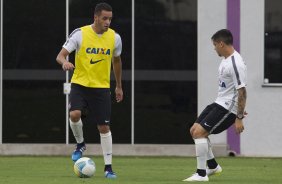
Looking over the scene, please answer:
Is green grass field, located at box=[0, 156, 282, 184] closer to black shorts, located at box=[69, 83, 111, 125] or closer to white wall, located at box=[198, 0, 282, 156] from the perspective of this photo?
black shorts, located at box=[69, 83, 111, 125]

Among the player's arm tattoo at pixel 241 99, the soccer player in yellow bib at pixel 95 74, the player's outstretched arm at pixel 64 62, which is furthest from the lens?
the soccer player in yellow bib at pixel 95 74

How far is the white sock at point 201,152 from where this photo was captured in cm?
1263

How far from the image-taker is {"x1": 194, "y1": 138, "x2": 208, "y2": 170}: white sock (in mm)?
12633

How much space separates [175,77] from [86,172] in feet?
26.1

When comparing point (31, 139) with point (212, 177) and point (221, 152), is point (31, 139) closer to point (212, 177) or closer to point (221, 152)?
point (221, 152)

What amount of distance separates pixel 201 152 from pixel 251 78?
8.37 metres

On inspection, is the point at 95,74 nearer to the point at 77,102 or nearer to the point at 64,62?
the point at 77,102

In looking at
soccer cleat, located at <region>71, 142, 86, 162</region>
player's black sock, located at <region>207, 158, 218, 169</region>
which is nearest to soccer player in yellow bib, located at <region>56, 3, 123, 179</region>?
soccer cleat, located at <region>71, 142, 86, 162</region>

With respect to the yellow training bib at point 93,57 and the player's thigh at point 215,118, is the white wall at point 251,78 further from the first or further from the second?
the player's thigh at point 215,118

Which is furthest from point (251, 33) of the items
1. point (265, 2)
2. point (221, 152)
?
point (221, 152)

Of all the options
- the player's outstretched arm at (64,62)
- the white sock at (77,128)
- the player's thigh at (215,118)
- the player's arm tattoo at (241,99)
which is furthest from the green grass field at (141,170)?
the player's outstretched arm at (64,62)

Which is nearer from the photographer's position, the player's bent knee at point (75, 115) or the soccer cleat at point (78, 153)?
the player's bent knee at point (75, 115)

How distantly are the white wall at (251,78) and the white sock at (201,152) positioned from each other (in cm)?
809

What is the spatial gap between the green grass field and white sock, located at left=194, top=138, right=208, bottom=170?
264mm
